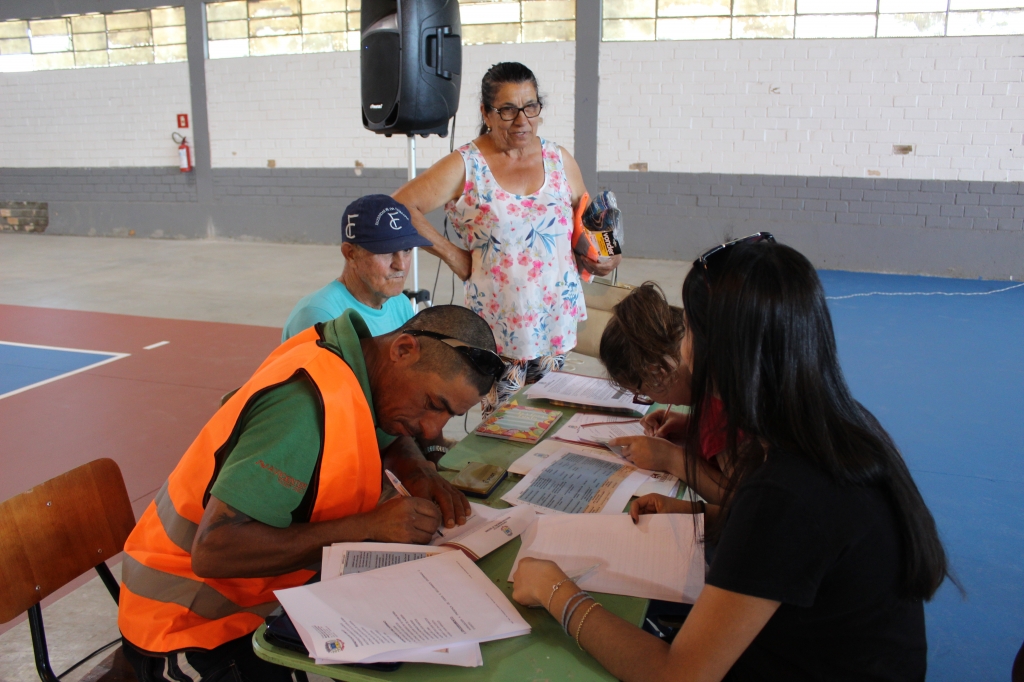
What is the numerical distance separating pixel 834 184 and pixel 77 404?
6.88 meters

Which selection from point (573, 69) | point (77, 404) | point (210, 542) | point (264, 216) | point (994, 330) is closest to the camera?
point (210, 542)

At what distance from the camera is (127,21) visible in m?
9.87

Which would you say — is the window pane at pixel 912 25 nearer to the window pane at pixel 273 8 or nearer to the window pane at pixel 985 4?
the window pane at pixel 985 4

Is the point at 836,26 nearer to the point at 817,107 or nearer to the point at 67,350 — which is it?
the point at 817,107

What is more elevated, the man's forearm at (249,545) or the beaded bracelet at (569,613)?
the man's forearm at (249,545)

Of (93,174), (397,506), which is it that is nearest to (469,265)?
(397,506)

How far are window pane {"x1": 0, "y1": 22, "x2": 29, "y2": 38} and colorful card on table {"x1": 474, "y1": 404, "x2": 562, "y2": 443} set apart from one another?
38.9 feet

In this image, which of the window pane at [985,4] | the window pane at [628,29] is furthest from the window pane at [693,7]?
the window pane at [985,4]

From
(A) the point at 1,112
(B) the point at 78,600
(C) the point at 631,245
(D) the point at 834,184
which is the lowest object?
(B) the point at 78,600

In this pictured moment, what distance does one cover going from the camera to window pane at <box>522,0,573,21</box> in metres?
7.99

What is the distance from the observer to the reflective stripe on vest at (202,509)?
3.95ft

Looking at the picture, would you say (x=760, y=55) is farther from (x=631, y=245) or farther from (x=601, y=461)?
(x=601, y=461)

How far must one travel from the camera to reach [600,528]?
133 cm

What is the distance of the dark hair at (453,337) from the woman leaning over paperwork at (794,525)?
0.44m
